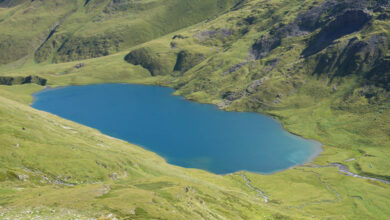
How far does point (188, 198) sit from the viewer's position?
253 feet

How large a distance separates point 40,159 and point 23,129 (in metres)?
22.5

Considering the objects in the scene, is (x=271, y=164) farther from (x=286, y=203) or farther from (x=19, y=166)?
(x=19, y=166)

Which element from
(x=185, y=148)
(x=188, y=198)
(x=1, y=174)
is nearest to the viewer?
(x=1, y=174)

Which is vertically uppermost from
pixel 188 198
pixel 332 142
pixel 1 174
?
pixel 1 174

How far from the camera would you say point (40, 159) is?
85875 millimetres

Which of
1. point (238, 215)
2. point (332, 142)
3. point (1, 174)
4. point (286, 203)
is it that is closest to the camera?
point (1, 174)

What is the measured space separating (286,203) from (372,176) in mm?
58983

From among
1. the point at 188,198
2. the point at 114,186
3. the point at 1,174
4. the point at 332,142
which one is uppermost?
the point at 1,174

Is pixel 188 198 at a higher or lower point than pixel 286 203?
higher

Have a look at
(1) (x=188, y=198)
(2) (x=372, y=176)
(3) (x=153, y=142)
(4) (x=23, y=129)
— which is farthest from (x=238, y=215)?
(3) (x=153, y=142)

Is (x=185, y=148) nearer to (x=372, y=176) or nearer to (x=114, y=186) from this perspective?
(x=372, y=176)

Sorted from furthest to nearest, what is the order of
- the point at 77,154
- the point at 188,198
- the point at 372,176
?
1. the point at 372,176
2. the point at 77,154
3. the point at 188,198

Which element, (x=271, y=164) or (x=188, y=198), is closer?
(x=188, y=198)

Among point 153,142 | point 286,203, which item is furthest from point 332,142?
point 153,142
